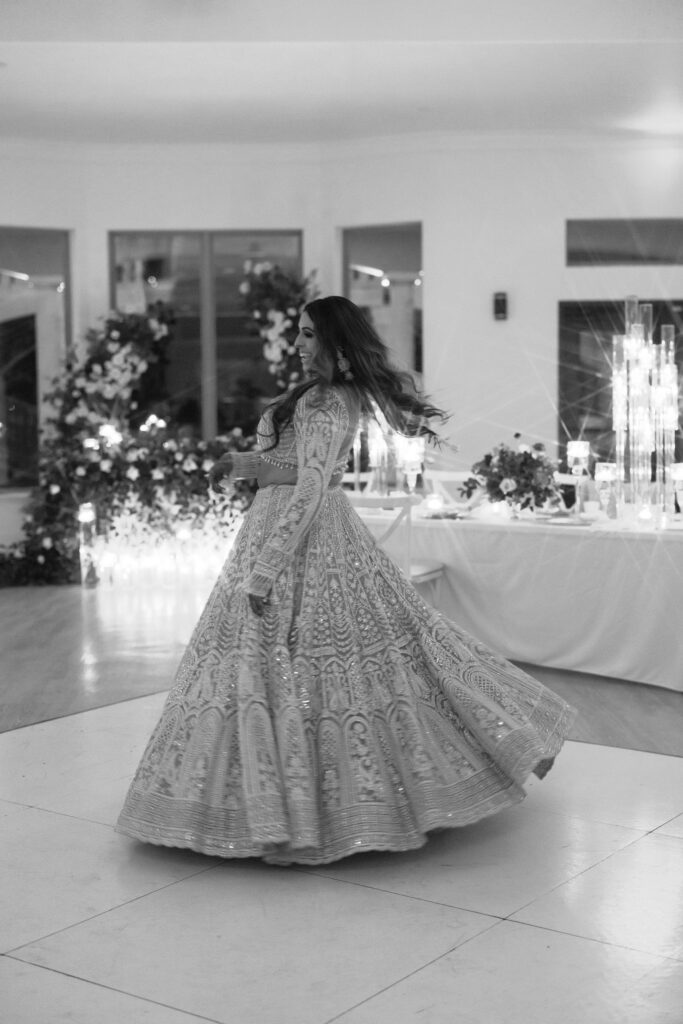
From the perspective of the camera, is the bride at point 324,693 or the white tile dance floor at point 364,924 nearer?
the white tile dance floor at point 364,924

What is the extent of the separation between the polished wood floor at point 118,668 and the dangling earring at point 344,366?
6.26 feet

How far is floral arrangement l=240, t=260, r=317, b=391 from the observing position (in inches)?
373

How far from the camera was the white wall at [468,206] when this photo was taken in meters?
9.22

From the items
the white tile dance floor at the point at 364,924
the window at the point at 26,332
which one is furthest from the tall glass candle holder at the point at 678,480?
the window at the point at 26,332

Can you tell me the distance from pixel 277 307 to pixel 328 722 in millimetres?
6402

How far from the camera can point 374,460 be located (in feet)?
21.8

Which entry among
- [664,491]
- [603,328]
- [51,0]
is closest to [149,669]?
[664,491]

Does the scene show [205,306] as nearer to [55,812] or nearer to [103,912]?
[55,812]

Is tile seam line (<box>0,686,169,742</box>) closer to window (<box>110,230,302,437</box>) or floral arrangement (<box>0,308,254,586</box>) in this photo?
floral arrangement (<box>0,308,254,586</box>)

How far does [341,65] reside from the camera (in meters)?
7.25

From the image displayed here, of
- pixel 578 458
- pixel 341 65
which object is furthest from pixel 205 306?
pixel 578 458

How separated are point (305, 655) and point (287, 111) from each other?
19.0ft

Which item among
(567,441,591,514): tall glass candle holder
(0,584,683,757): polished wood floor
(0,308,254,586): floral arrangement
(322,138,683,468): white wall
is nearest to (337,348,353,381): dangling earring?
(0,584,683,757): polished wood floor

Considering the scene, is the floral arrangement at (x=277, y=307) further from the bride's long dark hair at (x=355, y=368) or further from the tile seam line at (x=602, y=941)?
the tile seam line at (x=602, y=941)
